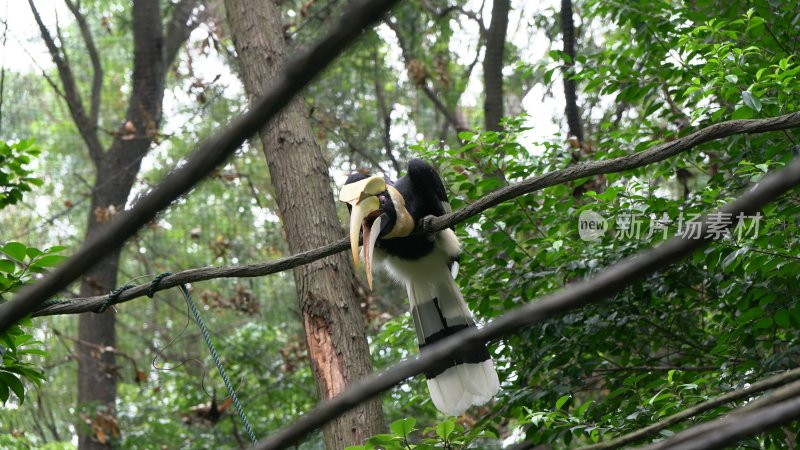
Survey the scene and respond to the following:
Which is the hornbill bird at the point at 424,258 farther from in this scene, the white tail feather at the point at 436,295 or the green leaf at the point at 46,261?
the green leaf at the point at 46,261

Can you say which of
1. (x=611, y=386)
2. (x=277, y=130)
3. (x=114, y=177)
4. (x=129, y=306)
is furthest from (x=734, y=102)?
(x=129, y=306)

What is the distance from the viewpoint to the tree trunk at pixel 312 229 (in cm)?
280

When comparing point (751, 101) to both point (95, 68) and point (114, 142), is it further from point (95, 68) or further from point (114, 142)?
point (95, 68)

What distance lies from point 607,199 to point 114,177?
4.62m

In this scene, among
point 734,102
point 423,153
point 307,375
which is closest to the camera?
point 734,102

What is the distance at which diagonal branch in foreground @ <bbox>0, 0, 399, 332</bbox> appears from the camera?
0.47 m

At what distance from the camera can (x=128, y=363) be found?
29.5ft

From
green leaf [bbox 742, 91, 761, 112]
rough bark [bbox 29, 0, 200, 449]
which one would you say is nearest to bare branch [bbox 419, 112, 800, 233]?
green leaf [bbox 742, 91, 761, 112]

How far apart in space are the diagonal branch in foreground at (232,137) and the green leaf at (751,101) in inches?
82.8

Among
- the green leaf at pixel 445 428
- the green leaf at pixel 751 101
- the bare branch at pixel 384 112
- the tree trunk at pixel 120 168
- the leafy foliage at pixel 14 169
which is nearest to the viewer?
the green leaf at pixel 445 428

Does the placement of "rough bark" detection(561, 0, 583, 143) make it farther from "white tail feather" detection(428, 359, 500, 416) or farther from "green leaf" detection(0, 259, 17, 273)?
"green leaf" detection(0, 259, 17, 273)

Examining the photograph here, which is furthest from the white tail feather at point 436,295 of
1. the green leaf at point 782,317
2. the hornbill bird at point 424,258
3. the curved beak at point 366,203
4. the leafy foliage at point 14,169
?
the leafy foliage at point 14,169

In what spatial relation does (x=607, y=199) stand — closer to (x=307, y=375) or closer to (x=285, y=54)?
(x=285, y=54)

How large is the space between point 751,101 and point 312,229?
1.46 meters
